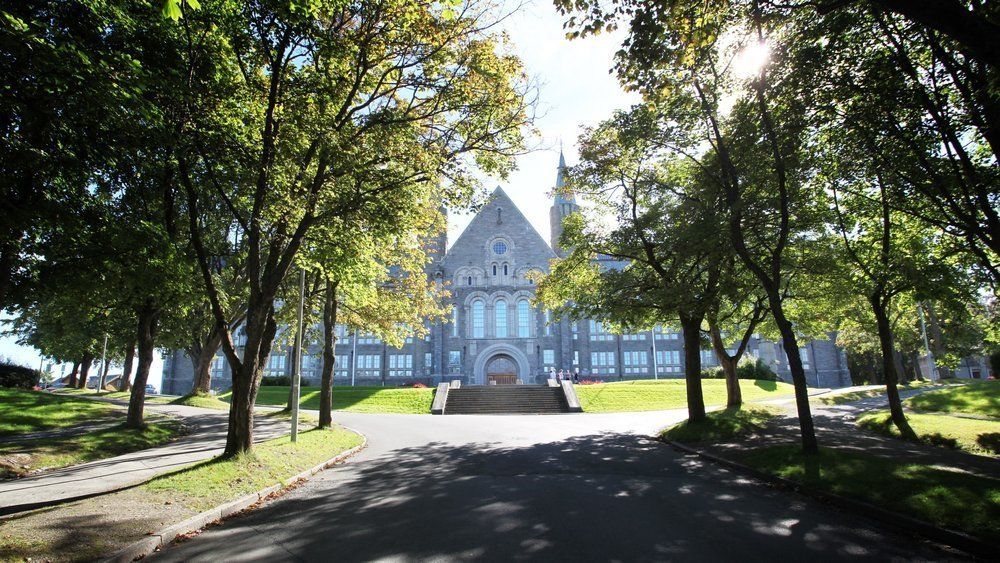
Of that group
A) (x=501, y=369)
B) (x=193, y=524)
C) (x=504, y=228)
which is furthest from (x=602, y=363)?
(x=193, y=524)

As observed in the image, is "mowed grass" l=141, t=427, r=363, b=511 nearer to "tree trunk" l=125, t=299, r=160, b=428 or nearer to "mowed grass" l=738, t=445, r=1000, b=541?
"tree trunk" l=125, t=299, r=160, b=428

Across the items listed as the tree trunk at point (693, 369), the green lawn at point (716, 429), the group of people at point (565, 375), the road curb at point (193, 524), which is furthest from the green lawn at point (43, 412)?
the group of people at point (565, 375)

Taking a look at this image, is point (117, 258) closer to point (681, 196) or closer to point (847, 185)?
point (681, 196)

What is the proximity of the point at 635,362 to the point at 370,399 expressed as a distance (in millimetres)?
27225

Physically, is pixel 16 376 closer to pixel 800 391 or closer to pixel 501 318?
pixel 501 318

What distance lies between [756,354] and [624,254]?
1616 inches

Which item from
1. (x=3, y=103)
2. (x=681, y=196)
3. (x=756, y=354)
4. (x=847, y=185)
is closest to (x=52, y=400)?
(x=3, y=103)

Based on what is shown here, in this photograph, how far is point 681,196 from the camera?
16891 mm

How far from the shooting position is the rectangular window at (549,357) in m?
46.7

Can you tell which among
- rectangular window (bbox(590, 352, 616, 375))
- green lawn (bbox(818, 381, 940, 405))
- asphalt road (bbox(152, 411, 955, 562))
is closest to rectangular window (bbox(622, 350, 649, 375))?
rectangular window (bbox(590, 352, 616, 375))

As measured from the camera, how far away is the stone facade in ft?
154

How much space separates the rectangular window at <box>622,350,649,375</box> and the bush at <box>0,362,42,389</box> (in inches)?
1716

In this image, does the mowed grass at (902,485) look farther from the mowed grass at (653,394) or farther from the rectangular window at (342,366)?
the rectangular window at (342,366)

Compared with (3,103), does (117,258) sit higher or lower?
lower
